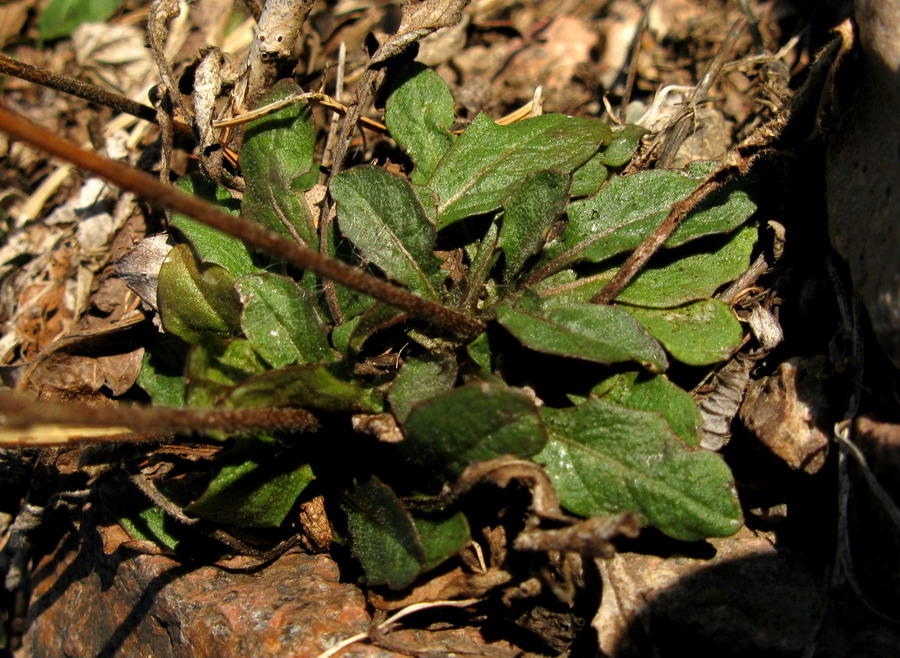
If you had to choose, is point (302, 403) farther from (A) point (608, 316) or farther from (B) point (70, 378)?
(B) point (70, 378)

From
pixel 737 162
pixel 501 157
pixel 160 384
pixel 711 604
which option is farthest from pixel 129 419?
pixel 737 162

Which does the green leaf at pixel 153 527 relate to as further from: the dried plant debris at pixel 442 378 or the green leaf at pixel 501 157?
the green leaf at pixel 501 157

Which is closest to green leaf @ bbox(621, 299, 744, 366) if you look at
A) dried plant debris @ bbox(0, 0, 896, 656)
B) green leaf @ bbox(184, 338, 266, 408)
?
dried plant debris @ bbox(0, 0, 896, 656)

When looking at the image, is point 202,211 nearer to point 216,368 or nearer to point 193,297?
point 216,368

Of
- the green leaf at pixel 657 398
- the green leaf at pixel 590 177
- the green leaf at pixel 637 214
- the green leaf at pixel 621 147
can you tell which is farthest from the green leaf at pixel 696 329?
the green leaf at pixel 621 147

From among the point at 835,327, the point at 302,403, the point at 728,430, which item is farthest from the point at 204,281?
the point at 835,327

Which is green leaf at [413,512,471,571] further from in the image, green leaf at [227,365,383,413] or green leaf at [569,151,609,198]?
green leaf at [569,151,609,198]
